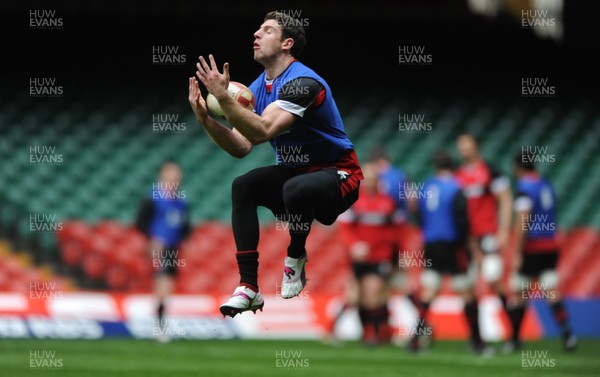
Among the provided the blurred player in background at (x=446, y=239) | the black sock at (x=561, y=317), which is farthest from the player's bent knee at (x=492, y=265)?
the black sock at (x=561, y=317)

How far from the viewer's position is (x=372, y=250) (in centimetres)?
1286

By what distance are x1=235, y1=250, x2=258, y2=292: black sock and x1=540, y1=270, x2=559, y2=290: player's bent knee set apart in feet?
19.5

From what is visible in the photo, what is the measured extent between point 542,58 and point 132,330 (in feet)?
38.0

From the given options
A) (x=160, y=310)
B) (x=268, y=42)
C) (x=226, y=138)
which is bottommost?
(x=160, y=310)

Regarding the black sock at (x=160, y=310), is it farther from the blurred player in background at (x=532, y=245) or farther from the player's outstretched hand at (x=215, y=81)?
the player's outstretched hand at (x=215, y=81)

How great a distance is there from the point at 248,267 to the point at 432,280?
5.08 metres

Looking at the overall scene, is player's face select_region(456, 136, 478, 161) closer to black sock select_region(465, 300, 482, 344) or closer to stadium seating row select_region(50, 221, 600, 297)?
black sock select_region(465, 300, 482, 344)

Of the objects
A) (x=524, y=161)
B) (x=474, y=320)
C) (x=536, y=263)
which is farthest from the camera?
(x=536, y=263)

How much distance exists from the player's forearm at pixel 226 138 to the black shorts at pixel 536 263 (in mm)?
5749

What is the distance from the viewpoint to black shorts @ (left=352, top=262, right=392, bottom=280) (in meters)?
12.9

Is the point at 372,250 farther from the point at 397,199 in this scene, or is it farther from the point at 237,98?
the point at 237,98

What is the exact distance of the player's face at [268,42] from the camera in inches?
278

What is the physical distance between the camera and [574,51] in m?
22.0

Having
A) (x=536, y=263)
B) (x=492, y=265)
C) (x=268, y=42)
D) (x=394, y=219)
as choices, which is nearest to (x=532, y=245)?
Result: (x=536, y=263)
